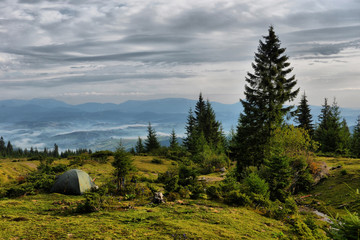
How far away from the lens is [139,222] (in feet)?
28.9

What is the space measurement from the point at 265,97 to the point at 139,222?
22783mm

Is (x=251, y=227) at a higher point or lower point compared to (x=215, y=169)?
higher

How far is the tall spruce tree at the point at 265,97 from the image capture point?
26.6 metres

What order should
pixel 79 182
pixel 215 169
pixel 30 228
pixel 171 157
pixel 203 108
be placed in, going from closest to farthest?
pixel 30 228, pixel 79 182, pixel 215 169, pixel 171 157, pixel 203 108

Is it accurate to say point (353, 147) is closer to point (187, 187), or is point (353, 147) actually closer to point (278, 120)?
point (278, 120)

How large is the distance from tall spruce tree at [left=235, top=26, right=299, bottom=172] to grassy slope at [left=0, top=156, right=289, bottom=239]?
17331 millimetres

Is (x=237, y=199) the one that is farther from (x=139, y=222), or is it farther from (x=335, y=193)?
(x=335, y=193)

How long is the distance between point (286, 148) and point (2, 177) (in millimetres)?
31211

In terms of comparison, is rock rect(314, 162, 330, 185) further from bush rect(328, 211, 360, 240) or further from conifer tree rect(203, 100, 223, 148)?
conifer tree rect(203, 100, 223, 148)

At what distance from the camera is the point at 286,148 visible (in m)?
23.4

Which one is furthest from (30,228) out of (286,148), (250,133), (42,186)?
(250,133)

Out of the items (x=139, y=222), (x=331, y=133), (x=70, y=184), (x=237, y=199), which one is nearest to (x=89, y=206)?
(x=139, y=222)

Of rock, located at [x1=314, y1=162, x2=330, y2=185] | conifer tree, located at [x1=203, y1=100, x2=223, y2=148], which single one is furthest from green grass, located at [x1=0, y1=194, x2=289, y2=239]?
conifer tree, located at [x1=203, y1=100, x2=223, y2=148]

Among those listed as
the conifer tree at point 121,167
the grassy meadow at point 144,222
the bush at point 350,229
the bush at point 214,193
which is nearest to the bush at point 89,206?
the grassy meadow at point 144,222
